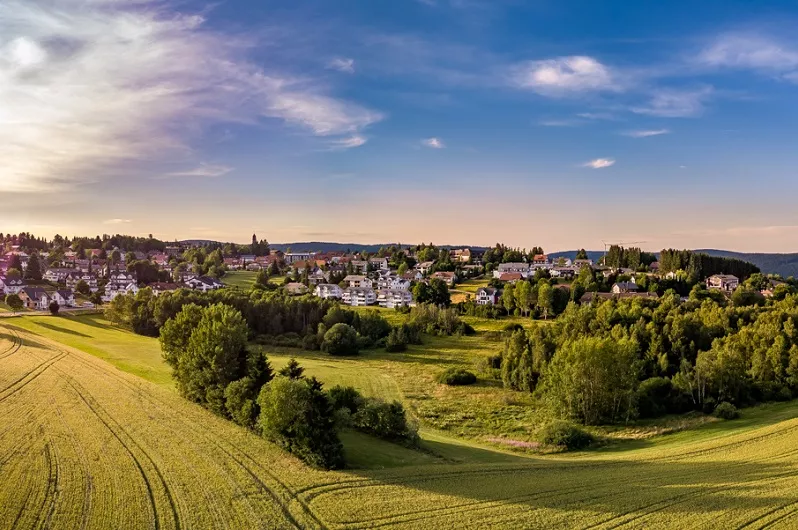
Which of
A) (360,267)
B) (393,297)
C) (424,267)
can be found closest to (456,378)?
(393,297)

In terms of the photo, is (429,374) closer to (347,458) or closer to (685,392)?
(685,392)

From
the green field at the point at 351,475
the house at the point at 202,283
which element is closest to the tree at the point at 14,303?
the house at the point at 202,283

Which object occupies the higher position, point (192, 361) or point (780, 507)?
point (192, 361)

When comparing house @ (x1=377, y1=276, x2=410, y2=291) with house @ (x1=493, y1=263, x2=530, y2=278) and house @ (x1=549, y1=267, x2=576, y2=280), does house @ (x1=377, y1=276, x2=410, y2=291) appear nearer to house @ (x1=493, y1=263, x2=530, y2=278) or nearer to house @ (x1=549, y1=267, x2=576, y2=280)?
house @ (x1=493, y1=263, x2=530, y2=278)

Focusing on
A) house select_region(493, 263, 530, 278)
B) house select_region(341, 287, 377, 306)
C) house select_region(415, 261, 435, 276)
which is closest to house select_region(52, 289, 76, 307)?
house select_region(341, 287, 377, 306)

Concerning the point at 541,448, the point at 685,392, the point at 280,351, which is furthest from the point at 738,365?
the point at 280,351

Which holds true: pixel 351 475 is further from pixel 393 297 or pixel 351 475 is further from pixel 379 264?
pixel 379 264
